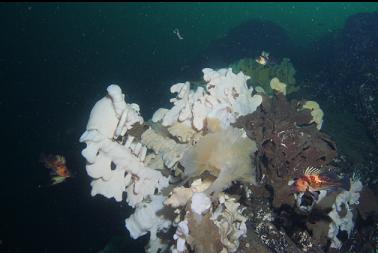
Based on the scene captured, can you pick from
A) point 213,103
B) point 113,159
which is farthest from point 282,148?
point 113,159

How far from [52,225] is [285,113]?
7.41 m

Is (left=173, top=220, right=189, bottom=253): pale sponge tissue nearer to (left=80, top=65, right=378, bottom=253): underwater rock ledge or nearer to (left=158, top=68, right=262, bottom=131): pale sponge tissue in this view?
(left=80, top=65, right=378, bottom=253): underwater rock ledge

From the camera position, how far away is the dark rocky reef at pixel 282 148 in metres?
4.04

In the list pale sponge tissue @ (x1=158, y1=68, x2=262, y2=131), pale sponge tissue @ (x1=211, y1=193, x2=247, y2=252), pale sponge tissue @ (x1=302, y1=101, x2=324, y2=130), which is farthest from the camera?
pale sponge tissue @ (x1=302, y1=101, x2=324, y2=130)

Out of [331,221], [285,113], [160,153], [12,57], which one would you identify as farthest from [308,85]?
[12,57]

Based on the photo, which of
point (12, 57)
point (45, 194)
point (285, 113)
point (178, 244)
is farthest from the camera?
point (12, 57)

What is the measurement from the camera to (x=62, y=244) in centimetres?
888

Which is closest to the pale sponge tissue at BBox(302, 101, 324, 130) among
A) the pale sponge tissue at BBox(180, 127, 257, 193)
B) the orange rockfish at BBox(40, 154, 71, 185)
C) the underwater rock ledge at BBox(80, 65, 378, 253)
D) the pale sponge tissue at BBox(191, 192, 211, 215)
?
the underwater rock ledge at BBox(80, 65, 378, 253)

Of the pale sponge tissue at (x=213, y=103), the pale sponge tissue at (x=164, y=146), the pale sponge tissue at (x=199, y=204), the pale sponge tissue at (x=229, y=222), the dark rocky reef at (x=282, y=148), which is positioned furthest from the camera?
the dark rocky reef at (x=282, y=148)

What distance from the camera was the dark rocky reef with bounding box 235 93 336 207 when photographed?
404 centimetres

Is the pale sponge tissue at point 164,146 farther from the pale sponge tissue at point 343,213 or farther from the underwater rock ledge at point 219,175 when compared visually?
the pale sponge tissue at point 343,213

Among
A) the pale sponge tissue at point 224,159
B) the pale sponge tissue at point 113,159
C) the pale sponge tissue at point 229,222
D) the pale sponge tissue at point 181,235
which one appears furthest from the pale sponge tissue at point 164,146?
the pale sponge tissue at point 181,235

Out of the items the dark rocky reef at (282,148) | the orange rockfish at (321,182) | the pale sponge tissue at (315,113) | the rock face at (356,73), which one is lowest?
the rock face at (356,73)

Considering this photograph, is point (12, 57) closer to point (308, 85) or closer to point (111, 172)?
point (308, 85)
